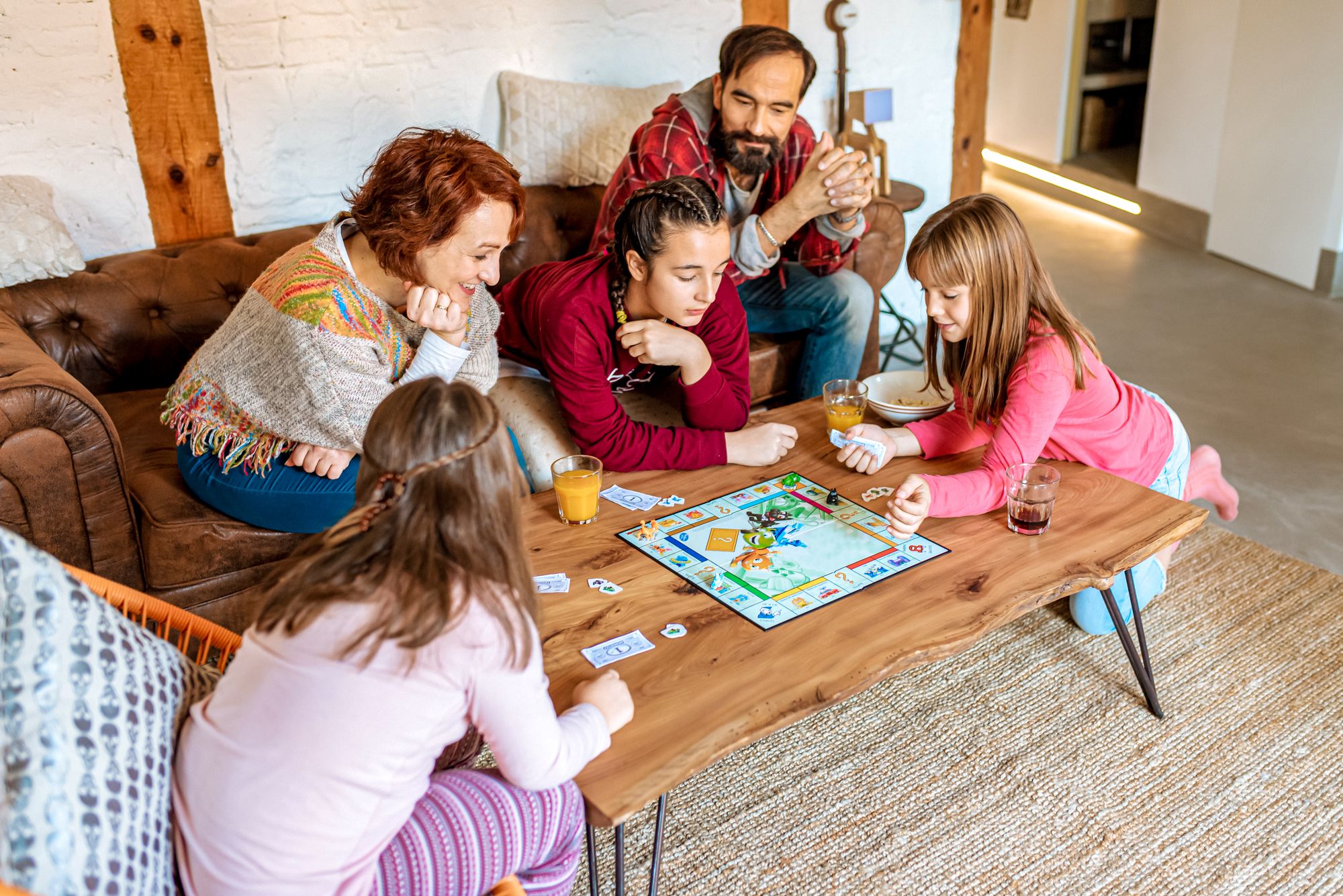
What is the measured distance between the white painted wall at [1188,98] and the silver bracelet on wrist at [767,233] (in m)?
3.29

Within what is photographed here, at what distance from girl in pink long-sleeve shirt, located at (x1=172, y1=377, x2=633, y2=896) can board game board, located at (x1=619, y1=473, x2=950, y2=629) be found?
504 millimetres

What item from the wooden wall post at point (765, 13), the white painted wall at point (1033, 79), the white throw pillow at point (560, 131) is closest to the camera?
the white throw pillow at point (560, 131)

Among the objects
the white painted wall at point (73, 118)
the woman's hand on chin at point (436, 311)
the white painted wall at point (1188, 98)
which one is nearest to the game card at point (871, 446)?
the woman's hand on chin at point (436, 311)

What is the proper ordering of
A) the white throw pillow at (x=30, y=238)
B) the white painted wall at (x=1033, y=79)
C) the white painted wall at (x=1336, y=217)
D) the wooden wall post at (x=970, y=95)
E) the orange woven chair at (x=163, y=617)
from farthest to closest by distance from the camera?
the white painted wall at (x=1033, y=79)
the white painted wall at (x=1336, y=217)
the wooden wall post at (x=970, y=95)
the white throw pillow at (x=30, y=238)
the orange woven chair at (x=163, y=617)

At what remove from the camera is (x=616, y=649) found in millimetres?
1565

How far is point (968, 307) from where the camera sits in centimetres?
201

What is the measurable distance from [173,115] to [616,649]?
2.08 metres

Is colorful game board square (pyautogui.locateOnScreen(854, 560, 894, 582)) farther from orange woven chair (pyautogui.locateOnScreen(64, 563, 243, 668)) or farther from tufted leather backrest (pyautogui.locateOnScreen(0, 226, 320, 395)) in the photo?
tufted leather backrest (pyautogui.locateOnScreen(0, 226, 320, 395))

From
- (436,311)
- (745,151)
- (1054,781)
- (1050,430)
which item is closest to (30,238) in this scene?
(436,311)

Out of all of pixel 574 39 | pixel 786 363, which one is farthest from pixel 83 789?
pixel 574 39

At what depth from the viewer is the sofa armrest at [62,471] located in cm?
193

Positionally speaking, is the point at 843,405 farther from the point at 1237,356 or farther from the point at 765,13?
the point at 1237,356

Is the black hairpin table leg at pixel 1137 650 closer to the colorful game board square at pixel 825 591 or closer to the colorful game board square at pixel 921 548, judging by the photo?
the colorful game board square at pixel 921 548

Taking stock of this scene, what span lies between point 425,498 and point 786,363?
1994 millimetres
